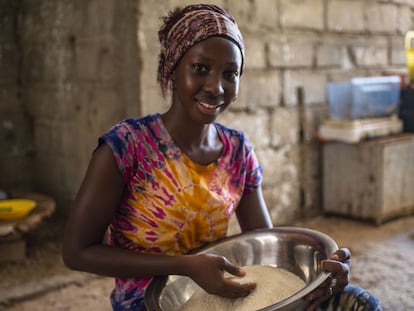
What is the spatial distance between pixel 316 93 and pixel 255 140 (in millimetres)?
700

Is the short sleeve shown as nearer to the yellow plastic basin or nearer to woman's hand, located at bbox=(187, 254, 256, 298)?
woman's hand, located at bbox=(187, 254, 256, 298)

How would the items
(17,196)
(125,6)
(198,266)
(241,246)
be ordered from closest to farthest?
(198,266) → (241,246) → (125,6) → (17,196)

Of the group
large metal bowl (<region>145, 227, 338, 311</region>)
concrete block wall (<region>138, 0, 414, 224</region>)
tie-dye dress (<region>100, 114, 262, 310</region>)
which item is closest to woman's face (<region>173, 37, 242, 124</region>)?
tie-dye dress (<region>100, 114, 262, 310</region>)

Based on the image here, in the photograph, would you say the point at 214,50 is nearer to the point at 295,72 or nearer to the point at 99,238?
the point at 99,238

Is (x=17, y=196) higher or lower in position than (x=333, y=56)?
lower

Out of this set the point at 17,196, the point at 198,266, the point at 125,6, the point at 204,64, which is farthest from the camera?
the point at 17,196

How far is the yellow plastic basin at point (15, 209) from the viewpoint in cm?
288

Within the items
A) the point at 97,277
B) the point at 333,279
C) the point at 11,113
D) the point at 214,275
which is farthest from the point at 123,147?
the point at 11,113

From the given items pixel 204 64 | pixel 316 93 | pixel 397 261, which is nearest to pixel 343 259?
pixel 204 64

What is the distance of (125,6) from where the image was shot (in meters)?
2.73

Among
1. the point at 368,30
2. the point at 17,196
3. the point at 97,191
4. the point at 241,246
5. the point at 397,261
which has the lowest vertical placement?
the point at 397,261

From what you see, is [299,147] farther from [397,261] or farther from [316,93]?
[397,261]

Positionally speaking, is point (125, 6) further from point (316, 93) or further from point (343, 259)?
point (343, 259)

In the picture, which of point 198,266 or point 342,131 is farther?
point 342,131
